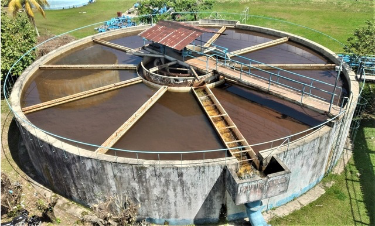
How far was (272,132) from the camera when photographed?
762 inches

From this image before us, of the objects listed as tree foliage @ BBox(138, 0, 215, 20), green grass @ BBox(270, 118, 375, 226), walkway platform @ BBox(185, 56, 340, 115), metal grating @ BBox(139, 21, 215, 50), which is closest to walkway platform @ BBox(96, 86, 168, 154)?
metal grating @ BBox(139, 21, 215, 50)

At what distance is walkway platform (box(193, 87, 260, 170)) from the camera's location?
56.6 ft

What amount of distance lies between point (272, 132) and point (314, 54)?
13095 mm

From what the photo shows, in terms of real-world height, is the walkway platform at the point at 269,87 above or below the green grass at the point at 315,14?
below

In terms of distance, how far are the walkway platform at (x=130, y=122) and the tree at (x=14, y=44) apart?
13572 mm

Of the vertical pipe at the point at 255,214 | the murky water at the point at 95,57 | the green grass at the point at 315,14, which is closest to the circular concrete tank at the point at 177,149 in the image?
the vertical pipe at the point at 255,214

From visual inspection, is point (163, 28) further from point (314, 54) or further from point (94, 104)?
point (314, 54)

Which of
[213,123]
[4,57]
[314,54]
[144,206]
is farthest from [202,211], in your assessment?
[4,57]

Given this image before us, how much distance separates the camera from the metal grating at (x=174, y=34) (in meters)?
22.8

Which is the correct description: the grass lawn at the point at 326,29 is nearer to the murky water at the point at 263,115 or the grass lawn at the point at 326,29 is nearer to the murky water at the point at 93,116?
the murky water at the point at 263,115

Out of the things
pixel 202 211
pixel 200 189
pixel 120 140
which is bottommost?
pixel 202 211

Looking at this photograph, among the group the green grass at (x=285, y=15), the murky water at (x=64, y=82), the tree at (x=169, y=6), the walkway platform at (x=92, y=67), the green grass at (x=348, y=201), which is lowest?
the green grass at (x=348, y=201)

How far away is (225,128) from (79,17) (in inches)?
1728

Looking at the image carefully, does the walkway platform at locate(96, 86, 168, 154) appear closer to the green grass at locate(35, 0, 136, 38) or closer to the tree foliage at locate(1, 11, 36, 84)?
the tree foliage at locate(1, 11, 36, 84)
